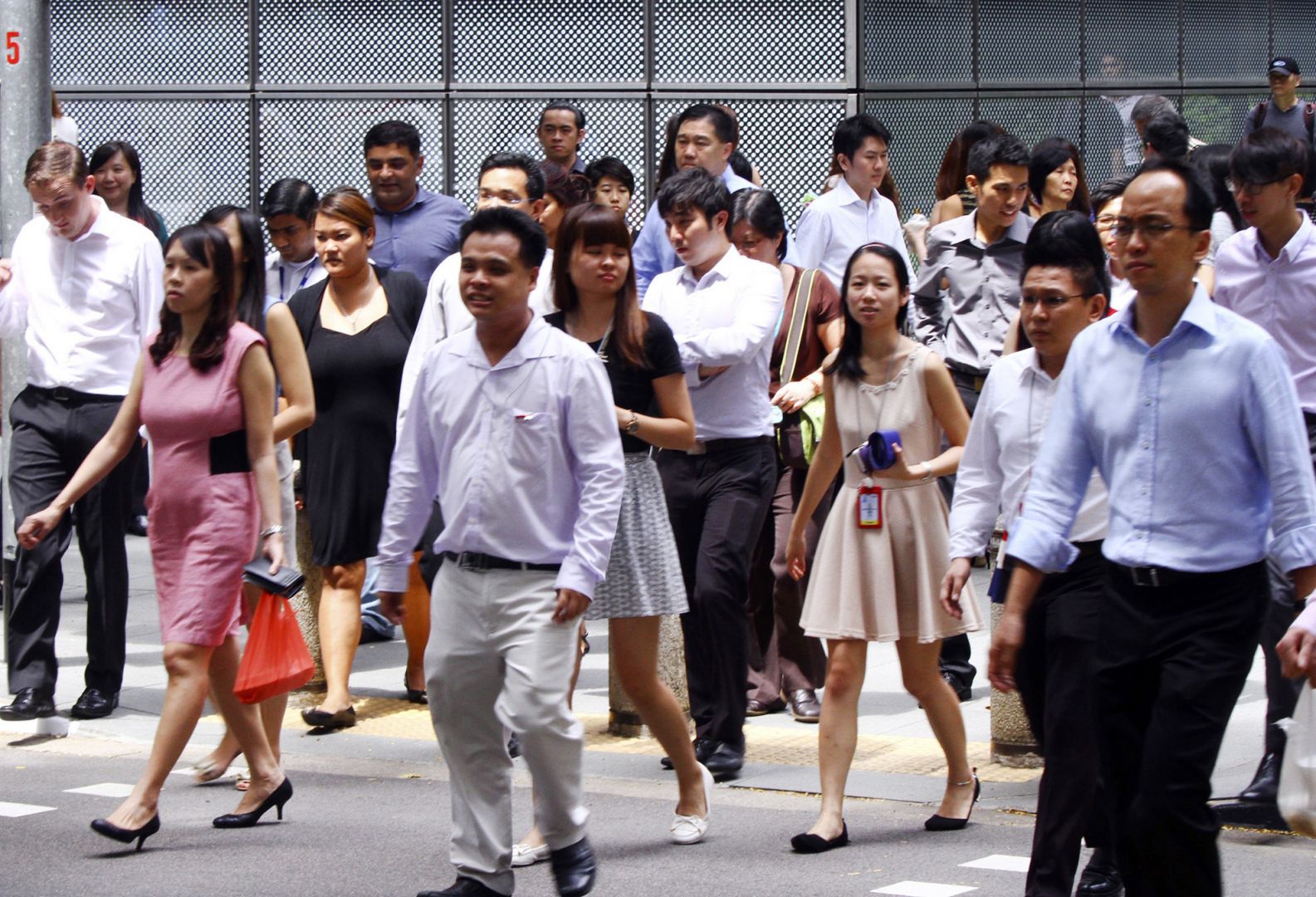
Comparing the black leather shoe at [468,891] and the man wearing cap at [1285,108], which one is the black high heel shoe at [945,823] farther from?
the man wearing cap at [1285,108]

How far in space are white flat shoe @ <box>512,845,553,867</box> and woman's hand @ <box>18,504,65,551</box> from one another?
2090 mm

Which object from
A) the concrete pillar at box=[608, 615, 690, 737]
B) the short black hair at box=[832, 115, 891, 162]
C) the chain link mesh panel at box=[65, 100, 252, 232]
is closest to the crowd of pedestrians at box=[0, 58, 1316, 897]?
the concrete pillar at box=[608, 615, 690, 737]

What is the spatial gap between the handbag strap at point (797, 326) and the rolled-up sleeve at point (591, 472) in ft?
9.44

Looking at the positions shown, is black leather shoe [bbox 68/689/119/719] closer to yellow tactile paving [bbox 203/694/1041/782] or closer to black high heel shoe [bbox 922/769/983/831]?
yellow tactile paving [bbox 203/694/1041/782]

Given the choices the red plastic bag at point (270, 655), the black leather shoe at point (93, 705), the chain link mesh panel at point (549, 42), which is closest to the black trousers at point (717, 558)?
the red plastic bag at point (270, 655)

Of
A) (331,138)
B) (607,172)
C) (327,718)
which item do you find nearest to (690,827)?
(327,718)

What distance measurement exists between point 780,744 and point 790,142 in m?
5.66

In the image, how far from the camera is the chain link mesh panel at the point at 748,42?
1278cm

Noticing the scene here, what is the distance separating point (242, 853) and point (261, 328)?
1815mm

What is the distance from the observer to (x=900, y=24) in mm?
13086

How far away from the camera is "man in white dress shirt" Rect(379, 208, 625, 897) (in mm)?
5574

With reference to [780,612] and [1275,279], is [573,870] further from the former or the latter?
[1275,279]

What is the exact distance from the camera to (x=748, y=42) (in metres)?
12.9

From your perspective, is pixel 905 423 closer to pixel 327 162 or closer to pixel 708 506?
pixel 708 506
